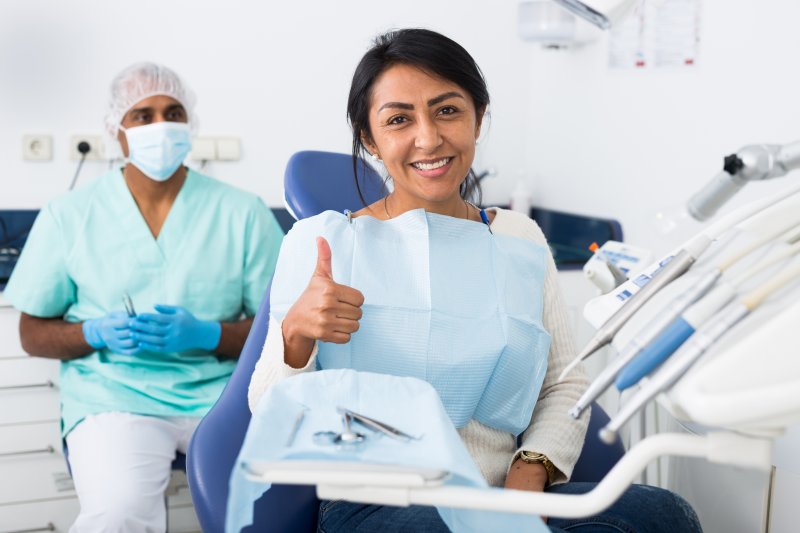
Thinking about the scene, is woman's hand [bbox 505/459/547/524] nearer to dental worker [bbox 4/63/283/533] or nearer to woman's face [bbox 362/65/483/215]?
woman's face [bbox 362/65/483/215]

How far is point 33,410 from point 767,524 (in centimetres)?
178

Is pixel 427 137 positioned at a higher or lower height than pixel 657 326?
higher

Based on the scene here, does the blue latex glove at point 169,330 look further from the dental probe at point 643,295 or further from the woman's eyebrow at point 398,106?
the dental probe at point 643,295

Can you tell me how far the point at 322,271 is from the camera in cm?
117

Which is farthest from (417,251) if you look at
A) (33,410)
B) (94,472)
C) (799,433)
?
(33,410)

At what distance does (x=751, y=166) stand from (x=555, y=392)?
2.38ft

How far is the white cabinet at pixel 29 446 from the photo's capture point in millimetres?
2191

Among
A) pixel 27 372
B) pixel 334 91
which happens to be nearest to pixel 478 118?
pixel 334 91

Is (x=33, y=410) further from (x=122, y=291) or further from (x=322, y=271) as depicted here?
(x=322, y=271)

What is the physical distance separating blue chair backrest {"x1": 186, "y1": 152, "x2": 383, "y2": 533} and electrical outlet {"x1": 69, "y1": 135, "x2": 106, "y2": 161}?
1.06 meters

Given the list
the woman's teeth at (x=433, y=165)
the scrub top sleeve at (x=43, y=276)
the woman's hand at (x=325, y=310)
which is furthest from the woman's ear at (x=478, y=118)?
the scrub top sleeve at (x=43, y=276)

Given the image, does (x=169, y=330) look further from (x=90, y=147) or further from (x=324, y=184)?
(x=90, y=147)

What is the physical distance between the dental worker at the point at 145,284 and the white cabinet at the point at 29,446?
229mm

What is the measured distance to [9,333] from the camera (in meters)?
2.17
